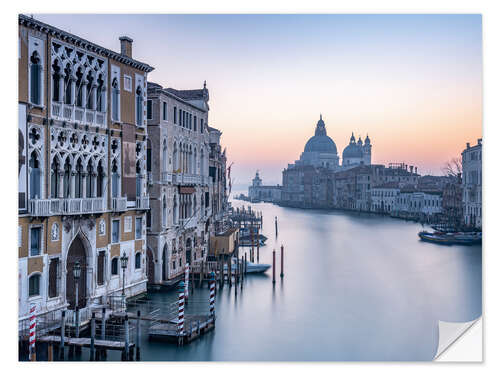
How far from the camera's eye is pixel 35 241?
19.0ft

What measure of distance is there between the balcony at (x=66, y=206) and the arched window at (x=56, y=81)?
1096 millimetres

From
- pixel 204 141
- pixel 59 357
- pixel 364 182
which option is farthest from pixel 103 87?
pixel 364 182

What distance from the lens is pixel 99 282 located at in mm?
7020

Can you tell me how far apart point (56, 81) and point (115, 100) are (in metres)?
1.17

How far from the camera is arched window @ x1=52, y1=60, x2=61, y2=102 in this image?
239 inches

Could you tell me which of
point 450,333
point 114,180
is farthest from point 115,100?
point 450,333

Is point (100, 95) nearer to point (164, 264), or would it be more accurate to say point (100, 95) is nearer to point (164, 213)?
point (164, 213)

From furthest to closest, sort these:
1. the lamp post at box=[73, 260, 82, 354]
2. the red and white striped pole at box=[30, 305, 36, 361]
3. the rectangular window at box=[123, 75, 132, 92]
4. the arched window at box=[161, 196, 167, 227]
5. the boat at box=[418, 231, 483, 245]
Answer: the boat at box=[418, 231, 483, 245] → the arched window at box=[161, 196, 167, 227] → the rectangular window at box=[123, 75, 132, 92] → the lamp post at box=[73, 260, 82, 354] → the red and white striped pole at box=[30, 305, 36, 361]

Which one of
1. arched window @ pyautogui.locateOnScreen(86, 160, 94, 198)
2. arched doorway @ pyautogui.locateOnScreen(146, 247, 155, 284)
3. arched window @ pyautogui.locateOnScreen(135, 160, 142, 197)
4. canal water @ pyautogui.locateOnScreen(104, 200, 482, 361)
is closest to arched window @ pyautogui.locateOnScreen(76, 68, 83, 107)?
arched window @ pyautogui.locateOnScreen(86, 160, 94, 198)

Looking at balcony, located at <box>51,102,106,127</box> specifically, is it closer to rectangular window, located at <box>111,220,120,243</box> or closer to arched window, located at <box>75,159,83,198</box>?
arched window, located at <box>75,159,83,198</box>

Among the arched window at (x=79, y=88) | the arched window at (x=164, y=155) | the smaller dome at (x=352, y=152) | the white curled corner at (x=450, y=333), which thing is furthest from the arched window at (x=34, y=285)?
the smaller dome at (x=352, y=152)

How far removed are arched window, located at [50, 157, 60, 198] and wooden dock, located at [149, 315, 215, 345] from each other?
1832 mm
